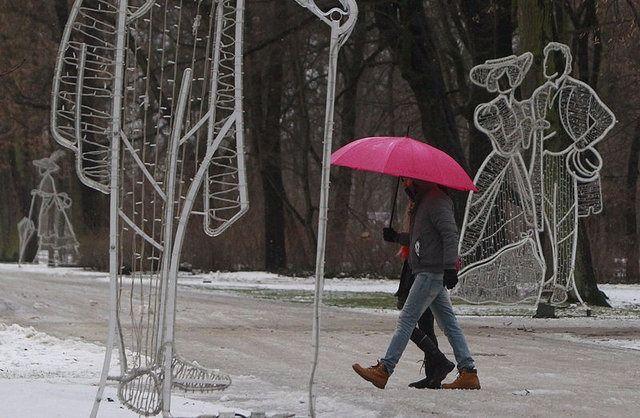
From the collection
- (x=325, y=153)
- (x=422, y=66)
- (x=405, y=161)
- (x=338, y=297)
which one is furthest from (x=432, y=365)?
(x=422, y=66)

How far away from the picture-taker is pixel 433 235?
11.0 metres

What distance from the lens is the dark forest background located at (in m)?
27.5

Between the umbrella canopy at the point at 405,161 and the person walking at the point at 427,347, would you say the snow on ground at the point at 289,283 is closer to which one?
the person walking at the point at 427,347

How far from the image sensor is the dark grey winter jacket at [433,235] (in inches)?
428

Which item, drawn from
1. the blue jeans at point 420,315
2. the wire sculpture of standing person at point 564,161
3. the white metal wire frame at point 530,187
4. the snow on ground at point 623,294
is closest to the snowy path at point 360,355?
the blue jeans at point 420,315

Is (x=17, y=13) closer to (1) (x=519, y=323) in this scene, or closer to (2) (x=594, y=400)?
(1) (x=519, y=323)

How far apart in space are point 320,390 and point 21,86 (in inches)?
1404

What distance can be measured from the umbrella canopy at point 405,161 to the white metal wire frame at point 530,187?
8864mm

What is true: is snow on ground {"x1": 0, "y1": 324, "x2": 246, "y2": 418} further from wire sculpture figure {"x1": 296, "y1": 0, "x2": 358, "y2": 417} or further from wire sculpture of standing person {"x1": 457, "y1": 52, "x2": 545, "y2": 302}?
wire sculpture of standing person {"x1": 457, "y1": 52, "x2": 545, "y2": 302}

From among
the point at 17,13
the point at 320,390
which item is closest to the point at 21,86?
the point at 17,13

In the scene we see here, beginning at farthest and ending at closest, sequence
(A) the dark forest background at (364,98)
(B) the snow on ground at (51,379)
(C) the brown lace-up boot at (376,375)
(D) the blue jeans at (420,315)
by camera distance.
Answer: (A) the dark forest background at (364,98) → (D) the blue jeans at (420,315) → (C) the brown lace-up boot at (376,375) → (B) the snow on ground at (51,379)

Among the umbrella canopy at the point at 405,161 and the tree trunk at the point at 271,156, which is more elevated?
the tree trunk at the point at 271,156

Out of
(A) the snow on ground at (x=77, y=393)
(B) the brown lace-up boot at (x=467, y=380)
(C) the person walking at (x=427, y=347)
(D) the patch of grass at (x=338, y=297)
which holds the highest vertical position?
(D) the patch of grass at (x=338, y=297)

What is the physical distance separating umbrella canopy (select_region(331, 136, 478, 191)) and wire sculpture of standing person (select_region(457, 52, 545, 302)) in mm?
8819
